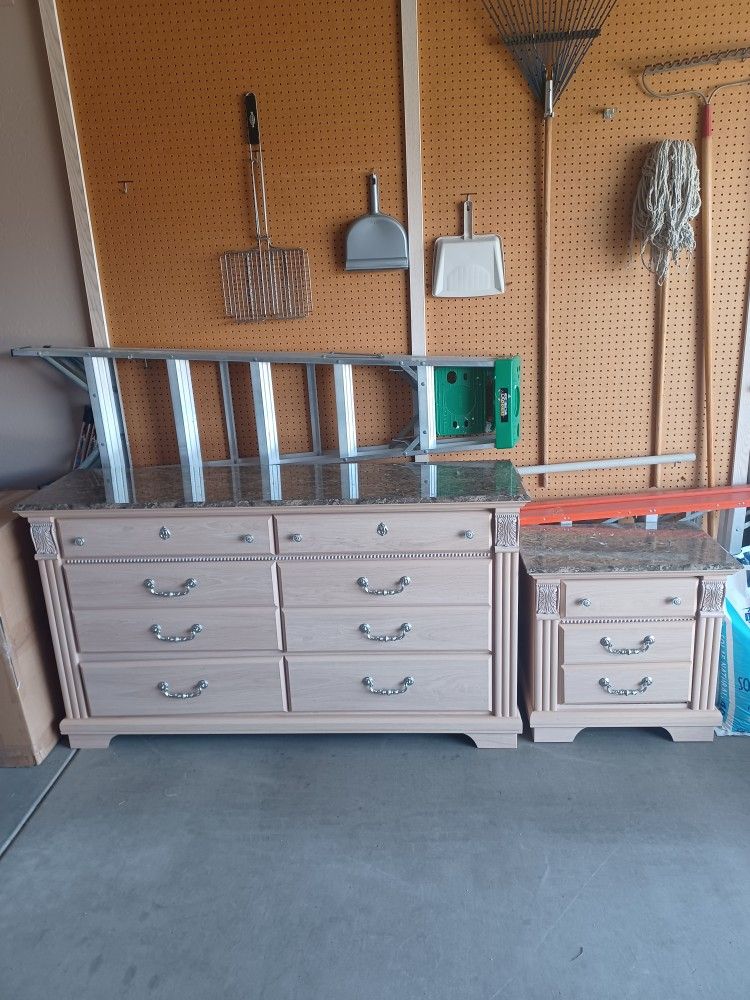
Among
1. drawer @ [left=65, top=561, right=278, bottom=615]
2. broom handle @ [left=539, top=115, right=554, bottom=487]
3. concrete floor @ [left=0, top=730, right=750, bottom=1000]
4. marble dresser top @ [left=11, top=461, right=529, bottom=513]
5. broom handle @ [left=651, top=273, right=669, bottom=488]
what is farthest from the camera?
broom handle @ [left=651, top=273, right=669, bottom=488]

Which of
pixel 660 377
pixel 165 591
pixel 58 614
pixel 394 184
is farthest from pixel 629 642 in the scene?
pixel 58 614

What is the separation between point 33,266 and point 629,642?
2385 mm

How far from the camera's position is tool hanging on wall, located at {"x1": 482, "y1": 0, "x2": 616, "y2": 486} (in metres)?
2.21

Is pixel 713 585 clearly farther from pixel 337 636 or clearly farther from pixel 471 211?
Answer: pixel 471 211

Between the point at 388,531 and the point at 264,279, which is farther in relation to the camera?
the point at 264,279

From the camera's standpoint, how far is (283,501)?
82.8 inches

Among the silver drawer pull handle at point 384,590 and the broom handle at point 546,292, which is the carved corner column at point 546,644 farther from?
the broom handle at point 546,292

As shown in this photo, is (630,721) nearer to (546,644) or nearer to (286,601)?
(546,644)

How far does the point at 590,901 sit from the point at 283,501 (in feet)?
4.27

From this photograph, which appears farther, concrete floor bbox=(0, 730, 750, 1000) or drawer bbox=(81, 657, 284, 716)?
drawer bbox=(81, 657, 284, 716)

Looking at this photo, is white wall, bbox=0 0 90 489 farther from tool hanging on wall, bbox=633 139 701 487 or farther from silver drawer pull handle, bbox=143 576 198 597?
tool hanging on wall, bbox=633 139 701 487

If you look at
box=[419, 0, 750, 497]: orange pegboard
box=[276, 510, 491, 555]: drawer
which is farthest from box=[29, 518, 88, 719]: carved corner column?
box=[419, 0, 750, 497]: orange pegboard

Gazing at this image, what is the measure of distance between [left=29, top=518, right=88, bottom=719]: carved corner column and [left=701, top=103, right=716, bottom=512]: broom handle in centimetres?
220

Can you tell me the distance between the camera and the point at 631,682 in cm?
225
